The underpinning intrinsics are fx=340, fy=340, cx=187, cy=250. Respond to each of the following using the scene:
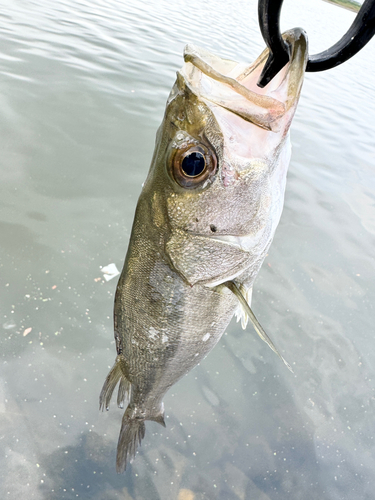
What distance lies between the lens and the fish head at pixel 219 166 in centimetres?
106

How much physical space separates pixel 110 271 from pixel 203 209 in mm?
2303

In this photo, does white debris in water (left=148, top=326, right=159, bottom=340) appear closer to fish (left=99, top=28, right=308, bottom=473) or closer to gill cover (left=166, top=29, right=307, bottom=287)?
fish (left=99, top=28, right=308, bottom=473)

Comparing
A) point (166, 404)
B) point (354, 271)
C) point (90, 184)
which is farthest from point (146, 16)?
point (166, 404)

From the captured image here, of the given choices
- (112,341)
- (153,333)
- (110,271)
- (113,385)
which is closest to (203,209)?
(153,333)

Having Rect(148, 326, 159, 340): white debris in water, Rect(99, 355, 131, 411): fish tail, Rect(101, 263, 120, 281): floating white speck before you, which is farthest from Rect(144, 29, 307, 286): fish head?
Rect(101, 263, 120, 281): floating white speck

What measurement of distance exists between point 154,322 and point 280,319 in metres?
2.07

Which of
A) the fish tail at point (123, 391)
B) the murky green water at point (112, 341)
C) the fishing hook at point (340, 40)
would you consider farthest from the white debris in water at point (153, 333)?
the murky green water at point (112, 341)

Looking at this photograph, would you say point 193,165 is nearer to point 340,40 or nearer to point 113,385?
point 340,40

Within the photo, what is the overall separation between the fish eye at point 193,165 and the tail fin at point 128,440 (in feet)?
4.68

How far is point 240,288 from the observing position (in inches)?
55.9

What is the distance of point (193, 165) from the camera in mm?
1191

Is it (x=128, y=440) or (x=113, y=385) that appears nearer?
(x=113, y=385)

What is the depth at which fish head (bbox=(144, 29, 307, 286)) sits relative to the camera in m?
1.06

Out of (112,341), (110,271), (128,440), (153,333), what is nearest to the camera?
(153,333)
